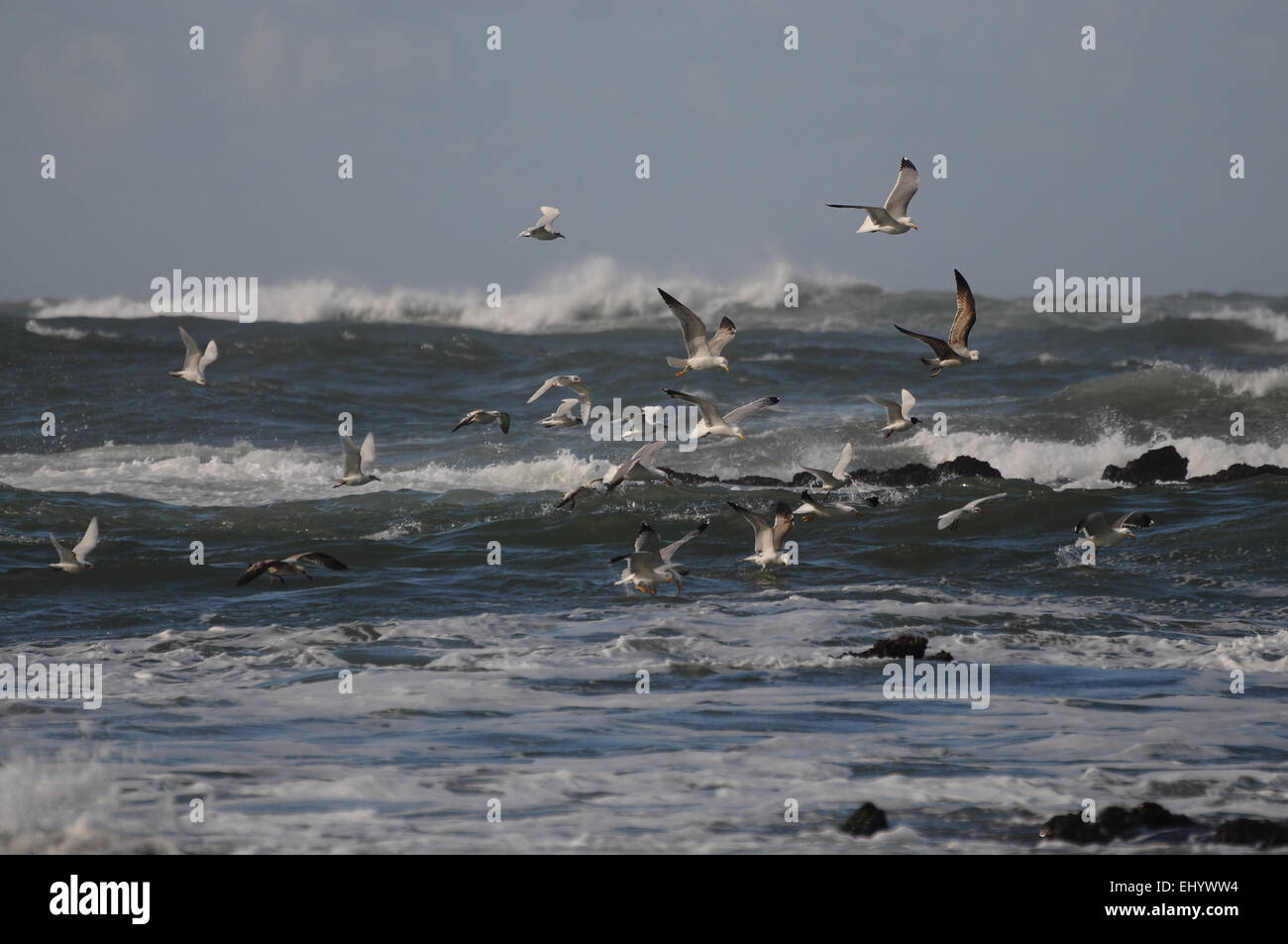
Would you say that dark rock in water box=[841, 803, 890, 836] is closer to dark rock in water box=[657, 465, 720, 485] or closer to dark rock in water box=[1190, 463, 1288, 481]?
dark rock in water box=[657, 465, 720, 485]

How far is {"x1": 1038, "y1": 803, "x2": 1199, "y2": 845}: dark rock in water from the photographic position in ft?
27.5

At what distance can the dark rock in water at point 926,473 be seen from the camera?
73.0 ft

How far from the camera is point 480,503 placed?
22297 mm

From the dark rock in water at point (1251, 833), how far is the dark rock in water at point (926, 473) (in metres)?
14.0

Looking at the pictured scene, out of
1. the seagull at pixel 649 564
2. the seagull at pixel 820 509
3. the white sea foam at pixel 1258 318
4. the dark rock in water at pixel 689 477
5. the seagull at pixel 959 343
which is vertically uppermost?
the white sea foam at pixel 1258 318

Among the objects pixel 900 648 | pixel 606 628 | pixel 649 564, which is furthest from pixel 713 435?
pixel 900 648

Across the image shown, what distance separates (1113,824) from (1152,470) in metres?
15.3

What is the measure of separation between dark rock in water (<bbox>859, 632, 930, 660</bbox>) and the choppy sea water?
11.7 inches

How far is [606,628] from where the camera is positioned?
14.4m

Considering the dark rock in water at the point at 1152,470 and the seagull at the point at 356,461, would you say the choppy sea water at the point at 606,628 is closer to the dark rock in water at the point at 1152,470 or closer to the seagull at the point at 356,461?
the dark rock in water at the point at 1152,470

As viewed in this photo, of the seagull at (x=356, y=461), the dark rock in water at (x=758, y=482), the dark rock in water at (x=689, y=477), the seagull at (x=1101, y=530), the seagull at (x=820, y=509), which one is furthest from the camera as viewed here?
the dark rock in water at (x=758, y=482)

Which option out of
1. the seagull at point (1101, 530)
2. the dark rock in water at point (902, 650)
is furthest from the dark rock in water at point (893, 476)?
the dark rock in water at point (902, 650)
